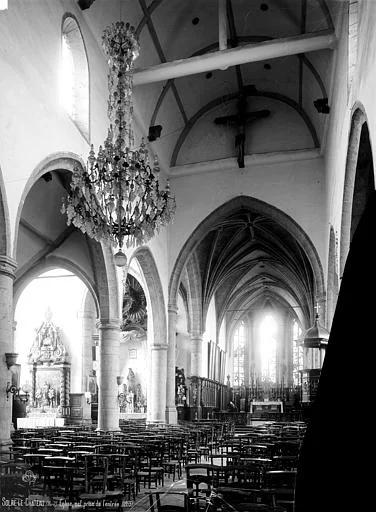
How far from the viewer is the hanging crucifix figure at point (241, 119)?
21141 mm

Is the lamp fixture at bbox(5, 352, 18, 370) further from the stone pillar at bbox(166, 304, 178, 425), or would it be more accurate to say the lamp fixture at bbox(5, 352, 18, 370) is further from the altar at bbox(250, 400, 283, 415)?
the altar at bbox(250, 400, 283, 415)

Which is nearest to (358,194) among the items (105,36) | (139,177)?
(139,177)

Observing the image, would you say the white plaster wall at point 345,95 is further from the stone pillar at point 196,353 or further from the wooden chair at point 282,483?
the stone pillar at point 196,353

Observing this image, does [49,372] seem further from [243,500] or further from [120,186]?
[243,500]

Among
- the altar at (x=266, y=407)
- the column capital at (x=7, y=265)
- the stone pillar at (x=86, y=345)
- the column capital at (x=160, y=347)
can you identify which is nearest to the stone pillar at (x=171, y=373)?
the column capital at (x=160, y=347)

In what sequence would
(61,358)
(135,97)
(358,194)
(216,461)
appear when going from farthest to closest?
(61,358) → (135,97) → (216,461) → (358,194)

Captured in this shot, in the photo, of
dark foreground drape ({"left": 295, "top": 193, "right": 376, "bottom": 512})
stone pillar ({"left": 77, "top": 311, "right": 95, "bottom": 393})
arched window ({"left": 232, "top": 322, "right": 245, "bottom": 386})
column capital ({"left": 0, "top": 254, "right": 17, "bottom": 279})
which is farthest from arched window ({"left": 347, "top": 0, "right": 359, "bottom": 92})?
arched window ({"left": 232, "top": 322, "right": 245, "bottom": 386})

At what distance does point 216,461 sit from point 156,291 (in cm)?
722

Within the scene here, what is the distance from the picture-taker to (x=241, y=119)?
21.2m

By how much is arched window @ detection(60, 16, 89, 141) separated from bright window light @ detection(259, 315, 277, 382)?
32.7 meters

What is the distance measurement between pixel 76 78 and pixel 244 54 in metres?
4.53

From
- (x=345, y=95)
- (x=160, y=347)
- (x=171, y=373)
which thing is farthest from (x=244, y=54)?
(x=171, y=373)

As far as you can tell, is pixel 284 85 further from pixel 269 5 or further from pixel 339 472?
pixel 339 472

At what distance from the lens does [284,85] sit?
20766 mm
